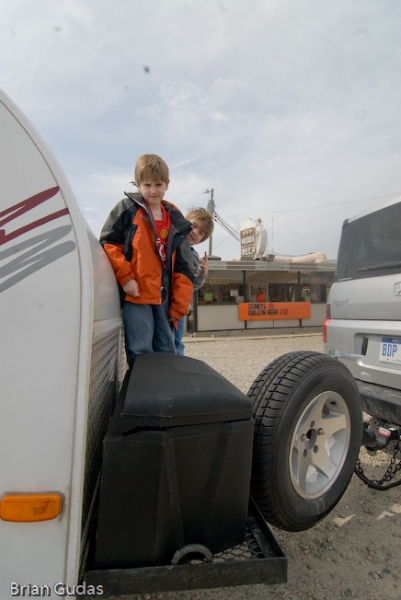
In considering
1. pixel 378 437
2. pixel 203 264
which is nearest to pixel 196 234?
pixel 203 264

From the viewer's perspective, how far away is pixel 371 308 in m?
2.98

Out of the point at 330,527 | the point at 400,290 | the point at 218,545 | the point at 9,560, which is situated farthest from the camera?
the point at 400,290

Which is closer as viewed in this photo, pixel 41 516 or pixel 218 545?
pixel 41 516

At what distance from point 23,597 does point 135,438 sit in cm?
55

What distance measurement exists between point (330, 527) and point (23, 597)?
195cm

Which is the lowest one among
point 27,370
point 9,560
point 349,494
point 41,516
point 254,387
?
point 349,494

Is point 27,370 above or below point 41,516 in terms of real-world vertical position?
above

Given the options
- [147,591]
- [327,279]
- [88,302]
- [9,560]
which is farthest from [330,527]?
[327,279]

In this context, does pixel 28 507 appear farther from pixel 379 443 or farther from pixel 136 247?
pixel 379 443

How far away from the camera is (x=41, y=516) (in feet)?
3.63

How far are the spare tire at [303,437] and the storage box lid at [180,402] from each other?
1.25 feet

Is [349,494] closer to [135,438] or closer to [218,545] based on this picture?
[218,545]

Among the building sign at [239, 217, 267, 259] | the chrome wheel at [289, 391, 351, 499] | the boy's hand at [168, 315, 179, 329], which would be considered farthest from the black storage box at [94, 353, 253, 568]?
the building sign at [239, 217, 267, 259]

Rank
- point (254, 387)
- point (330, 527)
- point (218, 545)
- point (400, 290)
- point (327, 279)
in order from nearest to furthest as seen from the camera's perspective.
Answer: point (218, 545)
point (254, 387)
point (330, 527)
point (400, 290)
point (327, 279)
